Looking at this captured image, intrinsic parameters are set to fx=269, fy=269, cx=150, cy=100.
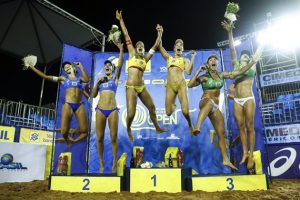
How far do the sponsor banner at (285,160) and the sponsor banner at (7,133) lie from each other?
12.4 m

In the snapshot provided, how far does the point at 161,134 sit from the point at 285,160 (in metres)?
5.76

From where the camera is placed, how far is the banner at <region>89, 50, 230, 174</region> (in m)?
9.71

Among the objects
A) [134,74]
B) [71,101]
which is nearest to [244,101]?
[134,74]

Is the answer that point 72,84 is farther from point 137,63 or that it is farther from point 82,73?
point 137,63

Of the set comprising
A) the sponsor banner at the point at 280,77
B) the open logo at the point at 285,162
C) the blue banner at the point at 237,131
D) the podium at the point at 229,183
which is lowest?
the podium at the point at 229,183

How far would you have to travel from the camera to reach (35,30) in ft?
62.9

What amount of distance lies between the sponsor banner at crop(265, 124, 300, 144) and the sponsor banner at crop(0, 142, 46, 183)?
11450mm

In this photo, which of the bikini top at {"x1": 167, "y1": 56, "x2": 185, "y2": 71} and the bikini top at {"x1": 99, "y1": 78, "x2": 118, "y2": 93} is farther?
the bikini top at {"x1": 99, "y1": 78, "x2": 118, "y2": 93}

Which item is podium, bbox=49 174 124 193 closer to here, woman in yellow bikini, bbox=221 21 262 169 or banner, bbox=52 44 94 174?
banner, bbox=52 44 94 174

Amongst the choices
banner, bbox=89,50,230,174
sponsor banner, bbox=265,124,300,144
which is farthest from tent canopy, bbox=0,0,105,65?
sponsor banner, bbox=265,124,300,144

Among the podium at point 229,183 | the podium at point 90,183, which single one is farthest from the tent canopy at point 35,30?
the podium at point 229,183

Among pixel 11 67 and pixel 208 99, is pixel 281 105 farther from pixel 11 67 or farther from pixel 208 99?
pixel 11 67

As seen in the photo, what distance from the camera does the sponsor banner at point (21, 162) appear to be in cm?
955

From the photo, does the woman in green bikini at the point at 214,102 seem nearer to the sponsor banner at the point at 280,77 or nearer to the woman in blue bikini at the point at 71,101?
the woman in blue bikini at the point at 71,101
